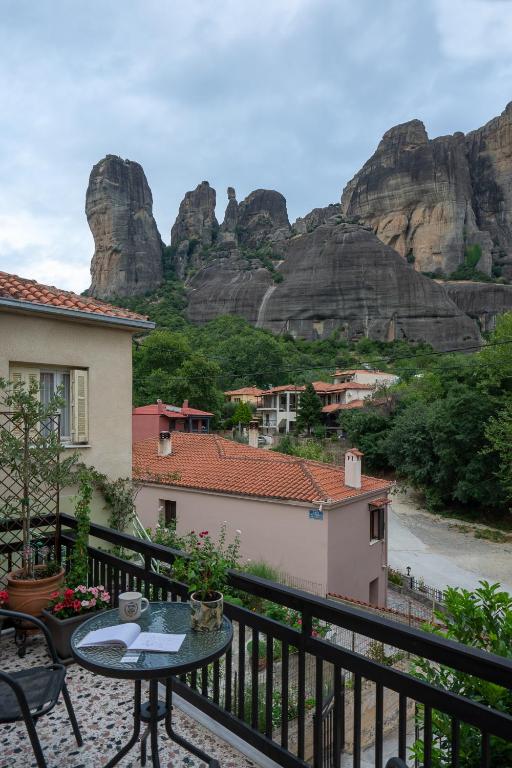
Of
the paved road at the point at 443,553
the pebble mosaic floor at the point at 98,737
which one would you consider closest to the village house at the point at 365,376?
the paved road at the point at 443,553

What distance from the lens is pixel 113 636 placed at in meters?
1.93

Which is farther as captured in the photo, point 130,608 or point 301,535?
point 301,535

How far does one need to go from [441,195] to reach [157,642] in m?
79.7

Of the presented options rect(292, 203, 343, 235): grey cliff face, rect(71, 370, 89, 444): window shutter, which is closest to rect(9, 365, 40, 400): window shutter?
rect(71, 370, 89, 444): window shutter

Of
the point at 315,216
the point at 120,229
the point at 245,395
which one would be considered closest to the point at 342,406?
the point at 245,395

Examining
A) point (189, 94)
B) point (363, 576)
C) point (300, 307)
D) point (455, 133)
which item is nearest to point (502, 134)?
point (455, 133)

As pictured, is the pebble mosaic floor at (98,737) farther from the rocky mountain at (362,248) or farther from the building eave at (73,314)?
the rocky mountain at (362,248)

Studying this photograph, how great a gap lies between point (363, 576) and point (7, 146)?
1683 centimetres

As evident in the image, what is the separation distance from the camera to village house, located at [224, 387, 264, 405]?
44.2m

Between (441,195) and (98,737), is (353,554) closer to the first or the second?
(98,737)

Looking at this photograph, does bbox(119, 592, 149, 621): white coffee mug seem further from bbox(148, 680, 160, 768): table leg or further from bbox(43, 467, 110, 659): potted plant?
bbox(43, 467, 110, 659): potted plant

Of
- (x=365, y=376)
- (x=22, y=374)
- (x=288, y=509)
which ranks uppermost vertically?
(x=365, y=376)

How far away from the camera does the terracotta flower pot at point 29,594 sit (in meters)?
3.35

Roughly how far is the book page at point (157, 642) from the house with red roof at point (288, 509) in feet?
31.7
